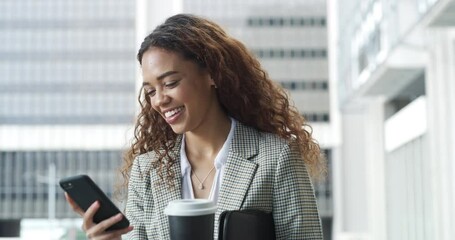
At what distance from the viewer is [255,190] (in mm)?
1867

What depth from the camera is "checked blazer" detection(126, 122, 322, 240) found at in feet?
6.02

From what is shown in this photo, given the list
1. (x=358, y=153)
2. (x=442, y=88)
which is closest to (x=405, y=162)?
(x=442, y=88)

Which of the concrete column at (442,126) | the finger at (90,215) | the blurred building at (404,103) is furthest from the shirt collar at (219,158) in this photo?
the concrete column at (442,126)

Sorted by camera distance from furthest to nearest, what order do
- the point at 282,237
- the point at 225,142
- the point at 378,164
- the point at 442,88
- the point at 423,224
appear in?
the point at 378,164
the point at 423,224
the point at 442,88
the point at 225,142
the point at 282,237

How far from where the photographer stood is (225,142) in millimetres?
1970

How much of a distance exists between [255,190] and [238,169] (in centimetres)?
6

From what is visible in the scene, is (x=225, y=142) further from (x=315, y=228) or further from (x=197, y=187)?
(x=315, y=228)

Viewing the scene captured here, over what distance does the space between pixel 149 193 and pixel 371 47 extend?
12.2 m

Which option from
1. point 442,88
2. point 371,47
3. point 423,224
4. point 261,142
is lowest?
point 423,224

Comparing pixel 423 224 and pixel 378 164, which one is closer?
pixel 423 224

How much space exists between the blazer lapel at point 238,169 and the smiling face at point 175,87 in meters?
0.12

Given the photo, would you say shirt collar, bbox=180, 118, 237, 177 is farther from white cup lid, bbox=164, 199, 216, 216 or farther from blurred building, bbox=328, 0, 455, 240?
blurred building, bbox=328, 0, 455, 240

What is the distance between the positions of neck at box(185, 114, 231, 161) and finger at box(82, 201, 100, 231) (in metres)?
0.36

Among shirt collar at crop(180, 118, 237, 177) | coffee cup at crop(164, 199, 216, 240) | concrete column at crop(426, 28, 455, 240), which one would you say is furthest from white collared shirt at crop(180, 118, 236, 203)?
concrete column at crop(426, 28, 455, 240)
